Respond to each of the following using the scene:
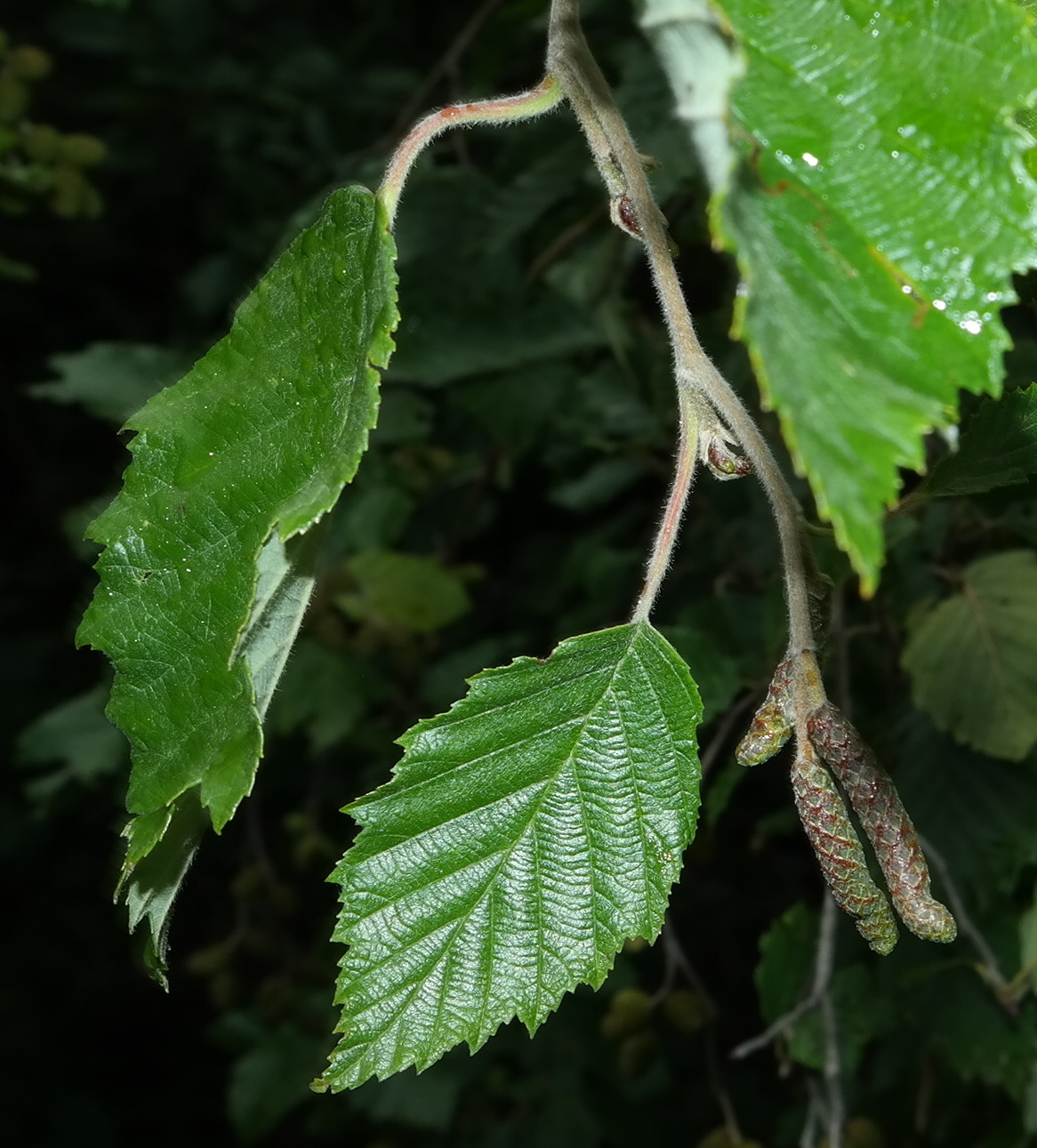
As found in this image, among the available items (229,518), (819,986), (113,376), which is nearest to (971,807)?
(819,986)

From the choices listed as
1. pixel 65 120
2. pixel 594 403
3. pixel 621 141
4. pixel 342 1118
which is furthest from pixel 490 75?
pixel 342 1118

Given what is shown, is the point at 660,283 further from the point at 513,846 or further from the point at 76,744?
the point at 76,744

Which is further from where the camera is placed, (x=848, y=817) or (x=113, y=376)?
(x=113, y=376)

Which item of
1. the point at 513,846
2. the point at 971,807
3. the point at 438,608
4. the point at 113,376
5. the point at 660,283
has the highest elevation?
the point at 660,283

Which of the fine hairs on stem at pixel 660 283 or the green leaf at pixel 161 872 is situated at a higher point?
the fine hairs on stem at pixel 660 283

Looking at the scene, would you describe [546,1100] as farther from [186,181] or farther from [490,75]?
[186,181]

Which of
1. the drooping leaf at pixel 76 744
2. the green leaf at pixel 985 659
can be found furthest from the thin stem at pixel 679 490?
the drooping leaf at pixel 76 744

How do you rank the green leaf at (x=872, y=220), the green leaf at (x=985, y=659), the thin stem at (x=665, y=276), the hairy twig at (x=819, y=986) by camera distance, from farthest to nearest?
the green leaf at (x=985, y=659)
the hairy twig at (x=819, y=986)
the thin stem at (x=665, y=276)
the green leaf at (x=872, y=220)

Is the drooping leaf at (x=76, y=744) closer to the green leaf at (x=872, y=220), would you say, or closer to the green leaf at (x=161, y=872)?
the green leaf at (x=161, y=872)
